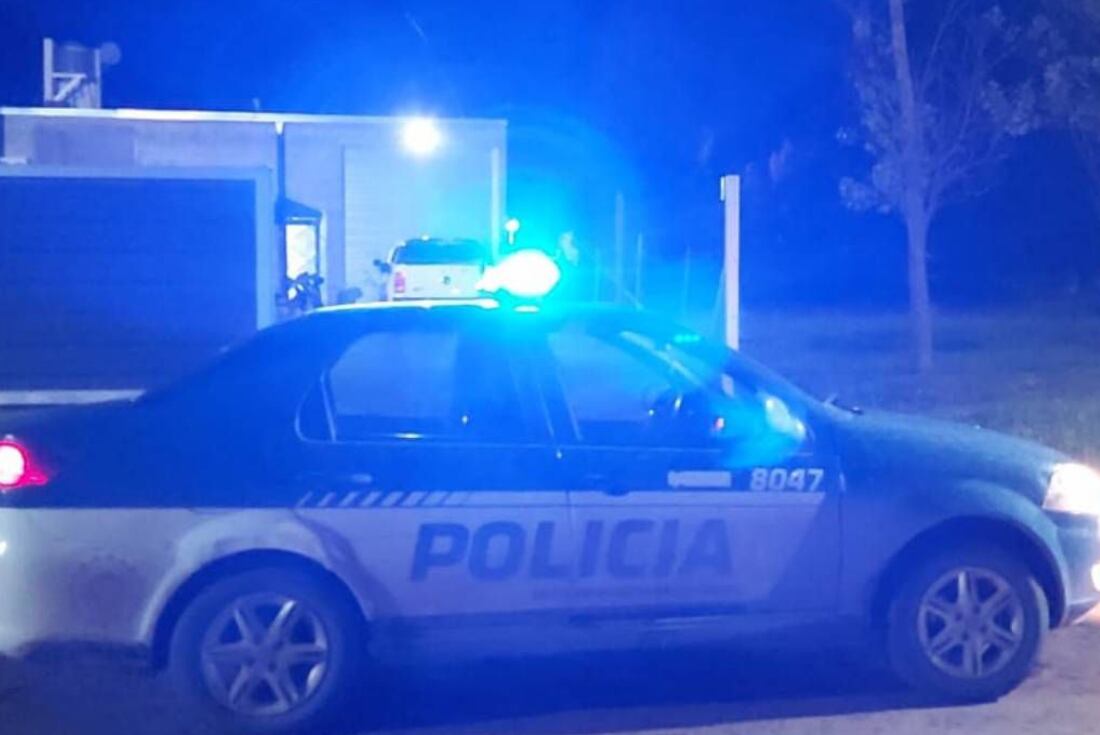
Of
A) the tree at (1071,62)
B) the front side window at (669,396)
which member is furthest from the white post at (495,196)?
the front side window at (669,396)

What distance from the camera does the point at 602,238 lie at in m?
40.9

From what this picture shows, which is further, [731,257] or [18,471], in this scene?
[731,257]

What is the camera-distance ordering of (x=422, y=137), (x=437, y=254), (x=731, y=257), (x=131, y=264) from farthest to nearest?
1. (x=422, y=137)
2. (x=437, y=254)
3. (x=131, y=264)
4. (x=731, y=257)

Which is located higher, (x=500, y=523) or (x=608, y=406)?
(x=608, y=406)

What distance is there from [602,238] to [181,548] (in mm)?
34445

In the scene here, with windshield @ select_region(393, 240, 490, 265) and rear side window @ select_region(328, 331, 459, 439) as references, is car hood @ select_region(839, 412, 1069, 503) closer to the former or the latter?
rear side window @ select_region(328, 331, 459, 439)

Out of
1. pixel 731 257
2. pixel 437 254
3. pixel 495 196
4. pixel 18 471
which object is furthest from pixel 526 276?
pixel 495 196

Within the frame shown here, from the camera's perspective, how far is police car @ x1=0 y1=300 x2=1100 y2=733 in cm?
675

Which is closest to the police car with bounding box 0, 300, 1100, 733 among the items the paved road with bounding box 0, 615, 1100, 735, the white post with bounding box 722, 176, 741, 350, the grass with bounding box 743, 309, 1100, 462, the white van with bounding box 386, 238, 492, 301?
the paved road with bounding box 0, 615, 1100, 735

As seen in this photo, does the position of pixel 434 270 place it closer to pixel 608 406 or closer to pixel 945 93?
pixel 945 93

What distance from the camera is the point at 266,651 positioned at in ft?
22.5

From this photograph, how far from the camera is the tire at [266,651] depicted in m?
6.82

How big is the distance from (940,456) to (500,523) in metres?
1.72

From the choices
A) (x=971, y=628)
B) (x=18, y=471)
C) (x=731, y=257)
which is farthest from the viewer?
(x=731, y=257)
